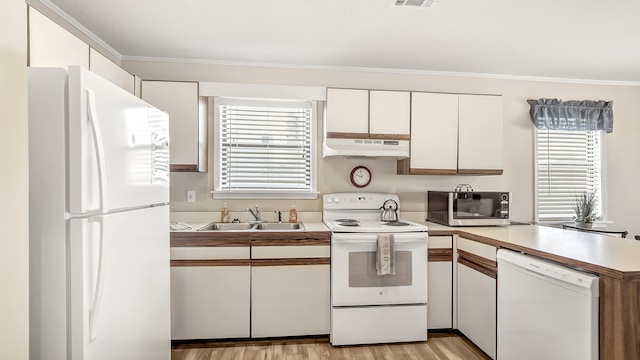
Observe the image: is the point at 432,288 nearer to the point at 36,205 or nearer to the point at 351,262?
the point at 351,262

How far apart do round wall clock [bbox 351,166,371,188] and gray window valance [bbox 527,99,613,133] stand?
6.03ft

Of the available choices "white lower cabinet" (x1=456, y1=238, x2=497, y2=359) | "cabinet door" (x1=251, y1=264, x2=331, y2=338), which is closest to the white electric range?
"cabinet door" (x1=251, y1=264, x2=331, y2=338)

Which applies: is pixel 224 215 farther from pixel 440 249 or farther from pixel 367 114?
pixel 440 249

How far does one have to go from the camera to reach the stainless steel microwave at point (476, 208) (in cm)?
284

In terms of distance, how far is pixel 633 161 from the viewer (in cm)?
350

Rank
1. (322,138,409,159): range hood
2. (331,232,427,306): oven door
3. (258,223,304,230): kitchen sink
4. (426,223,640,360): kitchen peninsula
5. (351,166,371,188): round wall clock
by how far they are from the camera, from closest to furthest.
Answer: (426,223,640,360): kitchen peninsula → (331,232,427,306): oven door → (322,138,409,159): range hood → (258,223,304,230): kitchen sink → (351,166,371,188): round wall clock

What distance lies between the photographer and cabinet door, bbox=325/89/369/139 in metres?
2.83

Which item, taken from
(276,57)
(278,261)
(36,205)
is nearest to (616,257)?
(278,261)

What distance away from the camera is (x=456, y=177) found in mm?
3326

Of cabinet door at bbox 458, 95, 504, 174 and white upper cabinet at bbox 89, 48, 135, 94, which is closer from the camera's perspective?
white upper cabinet at bbox 89, 48, 135, 94

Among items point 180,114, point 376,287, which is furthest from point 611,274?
point 180,114

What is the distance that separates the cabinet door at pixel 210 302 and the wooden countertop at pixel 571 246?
160 centimetres

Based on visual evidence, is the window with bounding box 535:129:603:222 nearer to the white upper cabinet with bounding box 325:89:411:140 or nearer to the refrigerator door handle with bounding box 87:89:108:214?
the white upper cabinet with bounding box 325:89:411:140

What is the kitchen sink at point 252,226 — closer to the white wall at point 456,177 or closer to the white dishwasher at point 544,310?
the white wall at point 456,177
